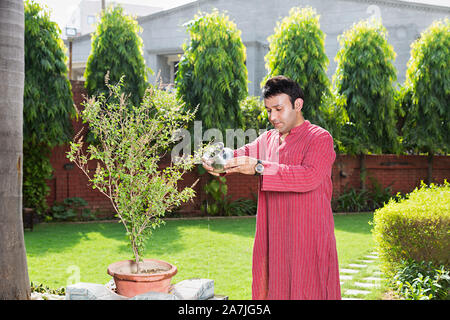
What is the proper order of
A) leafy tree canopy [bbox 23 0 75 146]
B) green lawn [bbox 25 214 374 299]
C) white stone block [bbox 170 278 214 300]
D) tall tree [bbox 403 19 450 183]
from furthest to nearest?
1. tall tree [bbox 403 19 450 183]
2. leafy tree canopy [bbox 23 0 75 146]
3. green lawn [bbox 25 214 374 299]
4. white stone block [bbox 170 278 214 300]

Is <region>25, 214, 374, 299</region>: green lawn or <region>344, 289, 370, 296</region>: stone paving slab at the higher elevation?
<region>344, 289, 370, 296</region>: stone paving slab

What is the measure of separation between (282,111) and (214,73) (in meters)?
7.98

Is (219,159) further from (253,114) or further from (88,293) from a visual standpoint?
(253,114)

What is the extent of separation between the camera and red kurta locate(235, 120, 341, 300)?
253 cm

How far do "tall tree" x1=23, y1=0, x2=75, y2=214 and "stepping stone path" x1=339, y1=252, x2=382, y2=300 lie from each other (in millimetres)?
6323

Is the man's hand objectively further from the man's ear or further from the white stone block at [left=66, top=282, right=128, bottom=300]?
the white stone block at [left=66, top=282, right=128, bottom=300]

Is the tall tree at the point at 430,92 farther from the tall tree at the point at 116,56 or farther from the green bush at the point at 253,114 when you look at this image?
the tall tree at the point at 116,56

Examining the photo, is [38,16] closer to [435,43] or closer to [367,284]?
[367,284]

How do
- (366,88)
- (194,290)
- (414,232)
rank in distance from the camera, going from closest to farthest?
(194,290) < (414,232) < (366,88)

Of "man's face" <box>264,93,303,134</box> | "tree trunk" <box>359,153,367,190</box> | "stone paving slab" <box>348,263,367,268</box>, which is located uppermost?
"man's face" <box>264,93,303,134</box>

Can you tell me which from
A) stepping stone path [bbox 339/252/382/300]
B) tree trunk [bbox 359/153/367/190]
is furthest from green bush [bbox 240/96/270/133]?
stepping stone path [bbox 339/252/382/300]

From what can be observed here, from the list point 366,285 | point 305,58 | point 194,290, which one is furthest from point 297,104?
point 305,58

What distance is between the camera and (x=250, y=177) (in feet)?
38.7

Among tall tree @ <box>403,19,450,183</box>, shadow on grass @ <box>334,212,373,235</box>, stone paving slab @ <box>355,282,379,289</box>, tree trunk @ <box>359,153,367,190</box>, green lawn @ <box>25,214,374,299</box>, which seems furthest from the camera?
tree trunk @ <box>359,153,367,190</box>
